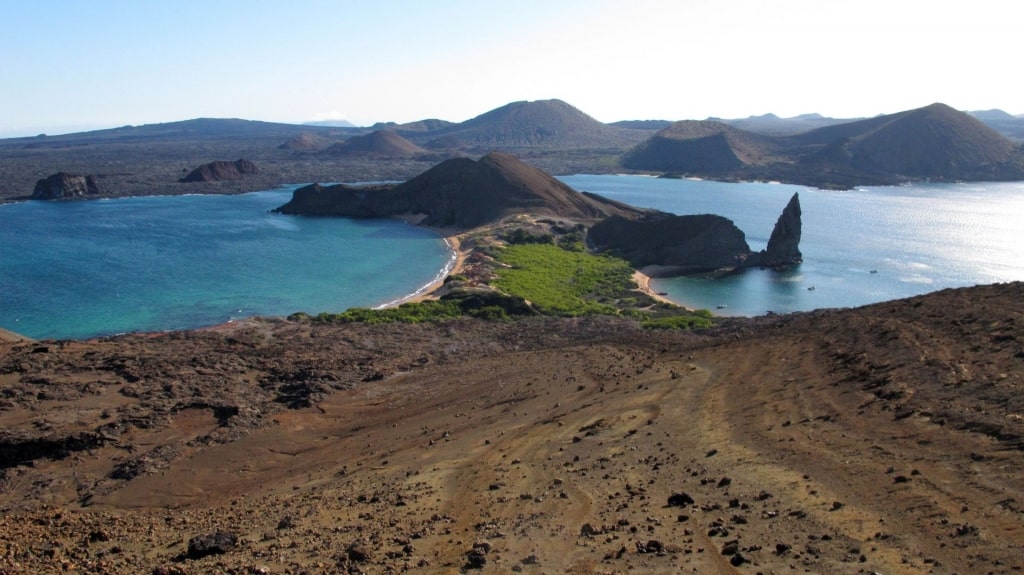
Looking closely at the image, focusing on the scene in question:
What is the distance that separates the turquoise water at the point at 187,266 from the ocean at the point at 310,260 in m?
0.15

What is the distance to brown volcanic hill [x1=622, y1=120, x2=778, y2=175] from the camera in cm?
16400

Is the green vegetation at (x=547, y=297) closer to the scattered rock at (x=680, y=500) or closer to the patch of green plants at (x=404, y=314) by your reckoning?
the patch of green plants at (x=404, y=314)

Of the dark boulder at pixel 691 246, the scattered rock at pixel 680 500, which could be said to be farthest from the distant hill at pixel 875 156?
the scattered rock at pixel 680 500

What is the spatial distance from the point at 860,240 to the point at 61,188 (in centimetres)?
11345

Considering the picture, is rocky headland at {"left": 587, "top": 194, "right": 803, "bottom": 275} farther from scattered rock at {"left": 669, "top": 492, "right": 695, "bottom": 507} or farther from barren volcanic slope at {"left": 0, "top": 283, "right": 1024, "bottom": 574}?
scattered rock at {"left": 669, "top": 492, "right": 695, "bottom": 507}

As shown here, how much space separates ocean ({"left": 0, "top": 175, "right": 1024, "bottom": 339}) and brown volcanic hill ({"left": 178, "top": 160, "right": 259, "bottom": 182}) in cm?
2538

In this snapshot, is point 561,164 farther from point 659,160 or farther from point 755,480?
point 755,480

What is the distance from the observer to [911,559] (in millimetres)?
9438

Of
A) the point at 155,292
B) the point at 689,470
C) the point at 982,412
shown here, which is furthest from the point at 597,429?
the point at 155,292

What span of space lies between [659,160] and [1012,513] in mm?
175845

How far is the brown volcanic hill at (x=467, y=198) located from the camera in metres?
83.8

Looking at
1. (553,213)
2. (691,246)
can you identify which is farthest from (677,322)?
(553,213)

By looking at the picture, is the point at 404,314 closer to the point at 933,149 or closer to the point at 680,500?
the point at 680,500

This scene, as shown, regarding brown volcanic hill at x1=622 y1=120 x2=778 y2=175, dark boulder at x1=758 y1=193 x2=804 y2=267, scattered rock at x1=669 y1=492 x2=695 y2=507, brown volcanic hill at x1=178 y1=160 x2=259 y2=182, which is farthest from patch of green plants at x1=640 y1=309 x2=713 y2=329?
brown volcanic hill at x1=622 y1=120 x2=778 y2=175
